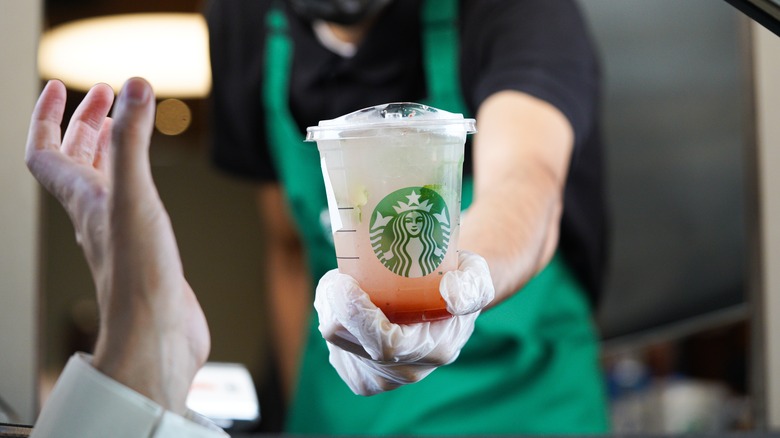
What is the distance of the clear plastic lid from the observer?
62 centimetres

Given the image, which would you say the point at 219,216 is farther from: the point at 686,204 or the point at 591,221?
the point at 686,204

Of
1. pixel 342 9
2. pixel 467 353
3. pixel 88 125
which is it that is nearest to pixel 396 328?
pixel 88 125

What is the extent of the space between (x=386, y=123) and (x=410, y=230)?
91 millimetres

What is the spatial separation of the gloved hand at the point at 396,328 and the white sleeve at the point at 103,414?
0.42 ft

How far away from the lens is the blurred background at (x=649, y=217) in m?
2.11

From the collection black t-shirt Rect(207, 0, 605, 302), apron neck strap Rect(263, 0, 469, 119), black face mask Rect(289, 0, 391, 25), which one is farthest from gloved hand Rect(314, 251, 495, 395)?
apron neck strap Rect(263, 0, 469, 119)

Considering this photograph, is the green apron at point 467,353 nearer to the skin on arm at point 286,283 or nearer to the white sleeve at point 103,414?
the skin on arm at point 286,283

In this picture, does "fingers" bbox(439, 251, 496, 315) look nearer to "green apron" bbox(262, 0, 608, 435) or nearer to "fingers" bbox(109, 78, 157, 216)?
"fingers" bbox(109, 78, 157, 216)

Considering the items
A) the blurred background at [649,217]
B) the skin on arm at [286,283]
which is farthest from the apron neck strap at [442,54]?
the blurred background at [649,217]

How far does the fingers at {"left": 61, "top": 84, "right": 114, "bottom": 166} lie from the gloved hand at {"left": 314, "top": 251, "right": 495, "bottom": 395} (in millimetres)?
200

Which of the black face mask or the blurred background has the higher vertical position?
the black face mask

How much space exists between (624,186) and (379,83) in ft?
3.14

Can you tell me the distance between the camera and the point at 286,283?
2.01 m

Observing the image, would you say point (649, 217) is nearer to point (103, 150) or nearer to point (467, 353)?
point (467, 353)
